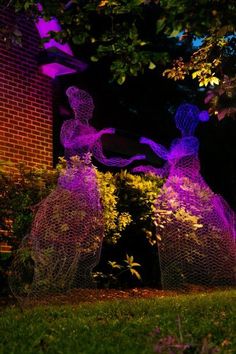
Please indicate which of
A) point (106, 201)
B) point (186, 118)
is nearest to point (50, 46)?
point (186, 118)

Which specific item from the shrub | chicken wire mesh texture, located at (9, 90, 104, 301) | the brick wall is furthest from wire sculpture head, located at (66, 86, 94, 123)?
the brick wall

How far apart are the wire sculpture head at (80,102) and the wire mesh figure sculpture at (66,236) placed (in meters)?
0.01

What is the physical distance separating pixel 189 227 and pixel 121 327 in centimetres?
350

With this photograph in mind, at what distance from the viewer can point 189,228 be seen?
8.86 metres

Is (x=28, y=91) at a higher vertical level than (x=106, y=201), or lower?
higher

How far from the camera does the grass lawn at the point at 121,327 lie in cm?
462

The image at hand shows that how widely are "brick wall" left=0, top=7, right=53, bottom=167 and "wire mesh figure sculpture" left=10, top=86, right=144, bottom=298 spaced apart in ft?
4.89

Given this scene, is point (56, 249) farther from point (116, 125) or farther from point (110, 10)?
point (116, 125)

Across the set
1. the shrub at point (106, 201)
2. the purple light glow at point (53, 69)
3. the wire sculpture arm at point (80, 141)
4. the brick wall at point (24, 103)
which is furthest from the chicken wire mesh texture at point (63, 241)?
the purple light glow at point (53, 69)

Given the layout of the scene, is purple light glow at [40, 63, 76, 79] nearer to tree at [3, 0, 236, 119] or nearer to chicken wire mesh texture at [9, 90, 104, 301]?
tree at [3, 0, 236, 119]

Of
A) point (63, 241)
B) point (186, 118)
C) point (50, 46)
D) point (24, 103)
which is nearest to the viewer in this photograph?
point (63, 241)

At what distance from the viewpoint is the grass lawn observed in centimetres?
462

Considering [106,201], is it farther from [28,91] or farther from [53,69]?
[53,69]

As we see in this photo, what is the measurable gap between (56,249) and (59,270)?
0.82ft
